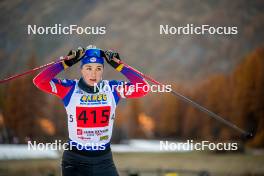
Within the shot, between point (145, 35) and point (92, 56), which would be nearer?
point (92, 56)

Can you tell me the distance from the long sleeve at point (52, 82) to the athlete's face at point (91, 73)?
15 centimetres

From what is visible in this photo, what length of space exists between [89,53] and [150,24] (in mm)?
3433

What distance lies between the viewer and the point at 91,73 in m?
4.08

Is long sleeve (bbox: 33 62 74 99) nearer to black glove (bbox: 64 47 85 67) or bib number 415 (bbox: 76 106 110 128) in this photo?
black glove (bbox: 64 47 85 67)

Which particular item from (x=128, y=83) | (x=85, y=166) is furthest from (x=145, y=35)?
(x=85, y=166)

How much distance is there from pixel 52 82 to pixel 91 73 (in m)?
0.37

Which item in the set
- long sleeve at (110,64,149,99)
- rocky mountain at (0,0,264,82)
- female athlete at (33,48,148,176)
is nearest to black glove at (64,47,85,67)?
female athlete at (33,48,148,176)

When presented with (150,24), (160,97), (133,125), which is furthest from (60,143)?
(150,24)

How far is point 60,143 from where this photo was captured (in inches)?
263

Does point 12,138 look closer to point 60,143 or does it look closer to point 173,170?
point 60,143

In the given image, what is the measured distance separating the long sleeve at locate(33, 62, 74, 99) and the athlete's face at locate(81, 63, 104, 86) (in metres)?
0.15

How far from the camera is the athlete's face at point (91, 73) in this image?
407cm

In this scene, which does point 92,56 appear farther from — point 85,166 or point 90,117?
point 85,166

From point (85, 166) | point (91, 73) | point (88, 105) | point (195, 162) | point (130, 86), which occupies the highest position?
point (91, 73)
